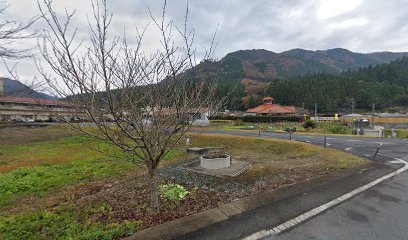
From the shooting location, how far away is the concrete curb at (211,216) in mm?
3617

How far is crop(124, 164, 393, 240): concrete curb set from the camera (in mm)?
3617

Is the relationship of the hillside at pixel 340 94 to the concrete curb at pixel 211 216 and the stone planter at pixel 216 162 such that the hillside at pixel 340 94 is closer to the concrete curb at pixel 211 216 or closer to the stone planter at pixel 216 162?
the stone planter at pixel 216 162

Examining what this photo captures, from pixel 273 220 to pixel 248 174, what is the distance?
4372mm

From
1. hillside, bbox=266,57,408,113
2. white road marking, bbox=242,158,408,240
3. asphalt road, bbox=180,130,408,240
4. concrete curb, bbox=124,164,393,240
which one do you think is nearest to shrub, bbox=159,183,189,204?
concrete curb, bbox=124,164,393,240

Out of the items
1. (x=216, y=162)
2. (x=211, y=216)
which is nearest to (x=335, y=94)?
(x=216, y=162)

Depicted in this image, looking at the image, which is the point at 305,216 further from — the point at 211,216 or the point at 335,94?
the point at 335,94

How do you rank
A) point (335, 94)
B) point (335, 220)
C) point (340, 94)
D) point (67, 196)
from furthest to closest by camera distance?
1. point (340, 94)
2. point (335, 94)
3. point (67, 196)
4. point (335, 220)

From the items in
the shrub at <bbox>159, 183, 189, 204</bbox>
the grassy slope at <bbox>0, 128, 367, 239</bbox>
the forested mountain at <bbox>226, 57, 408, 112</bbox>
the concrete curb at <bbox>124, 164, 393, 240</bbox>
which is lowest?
the grassy slope at <bbox>0, 128, 367, 239</bbox>

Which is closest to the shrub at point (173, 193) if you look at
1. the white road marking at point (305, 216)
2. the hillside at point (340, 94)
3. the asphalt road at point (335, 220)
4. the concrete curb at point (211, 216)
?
the concrete curb at point (211, 216)

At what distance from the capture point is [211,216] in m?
4.20

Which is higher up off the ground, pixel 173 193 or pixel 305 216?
pixel 305 216

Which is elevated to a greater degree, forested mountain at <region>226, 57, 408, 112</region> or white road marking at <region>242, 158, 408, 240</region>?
forested mountain at <region>226, 57, 408, 112</region>

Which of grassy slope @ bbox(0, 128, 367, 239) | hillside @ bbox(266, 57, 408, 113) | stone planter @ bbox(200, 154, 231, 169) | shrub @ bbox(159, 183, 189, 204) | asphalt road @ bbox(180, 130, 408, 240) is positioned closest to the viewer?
asphalt road @ bbox(180, 130, 408, 240)

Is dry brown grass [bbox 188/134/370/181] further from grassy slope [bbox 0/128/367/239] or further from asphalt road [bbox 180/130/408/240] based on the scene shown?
asphalt road [bbox 180/130/408/240]
